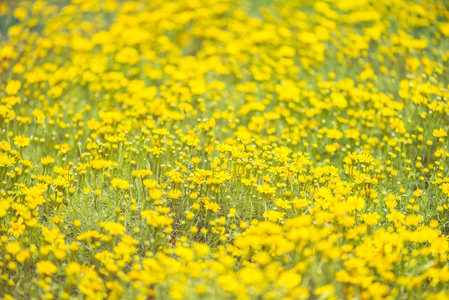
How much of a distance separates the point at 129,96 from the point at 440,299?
3328 mm

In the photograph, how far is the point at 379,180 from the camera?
3.31 meters

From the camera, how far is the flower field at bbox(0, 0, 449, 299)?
228 cm

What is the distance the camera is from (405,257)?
2322 millimetres

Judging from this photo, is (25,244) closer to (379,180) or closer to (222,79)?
(379,180)

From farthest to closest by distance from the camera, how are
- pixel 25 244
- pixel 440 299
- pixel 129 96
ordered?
pixel 129 96 → pixel 25 244 → pixel 440 299

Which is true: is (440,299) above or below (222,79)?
above

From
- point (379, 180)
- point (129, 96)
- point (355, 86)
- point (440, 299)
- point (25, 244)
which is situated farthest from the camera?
point (355, 86)

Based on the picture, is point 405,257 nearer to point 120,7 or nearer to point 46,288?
point 46,288

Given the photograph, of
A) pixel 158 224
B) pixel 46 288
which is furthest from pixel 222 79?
pixel 46 288

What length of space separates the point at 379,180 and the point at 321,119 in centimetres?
101

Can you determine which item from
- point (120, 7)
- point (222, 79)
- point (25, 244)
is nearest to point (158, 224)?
point (25, 244)

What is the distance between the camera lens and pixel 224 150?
10.2 feet

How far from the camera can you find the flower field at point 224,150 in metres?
2.28

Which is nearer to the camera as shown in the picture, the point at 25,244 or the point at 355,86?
the point at 25,244
